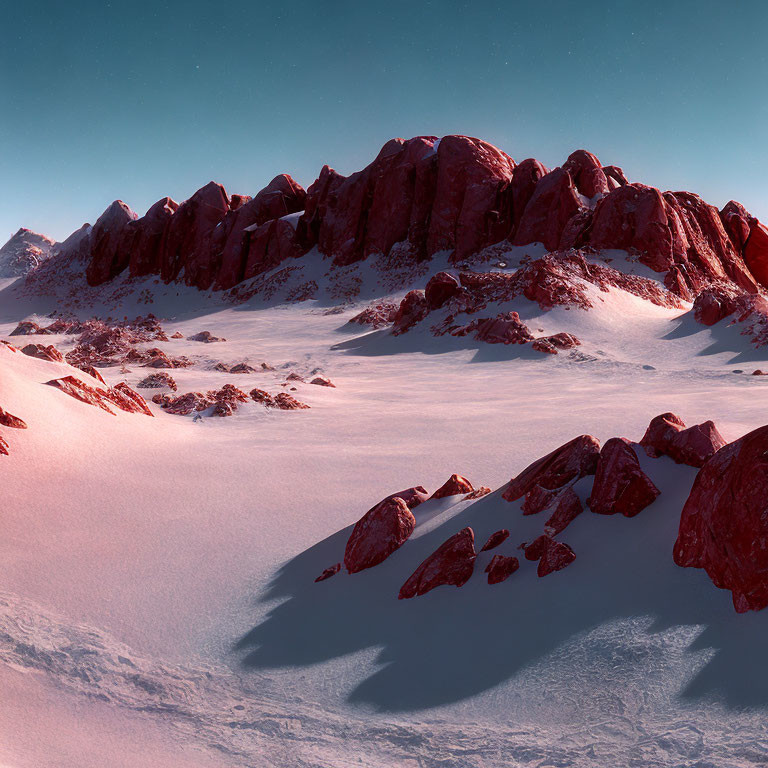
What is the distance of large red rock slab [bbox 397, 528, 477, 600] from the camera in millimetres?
4668

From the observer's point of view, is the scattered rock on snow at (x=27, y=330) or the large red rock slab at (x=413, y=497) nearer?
the large red rock slab at (x=413, y=497)

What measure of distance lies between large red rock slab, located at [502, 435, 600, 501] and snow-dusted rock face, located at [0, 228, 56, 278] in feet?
214

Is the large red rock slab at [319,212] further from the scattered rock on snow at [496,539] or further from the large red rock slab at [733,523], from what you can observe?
the large red rock slab at [733,523]

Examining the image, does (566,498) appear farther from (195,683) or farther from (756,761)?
(195,683)

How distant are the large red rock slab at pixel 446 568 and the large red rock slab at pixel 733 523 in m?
1.49

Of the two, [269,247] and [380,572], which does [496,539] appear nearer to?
[380,572]

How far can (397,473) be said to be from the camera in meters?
7.68

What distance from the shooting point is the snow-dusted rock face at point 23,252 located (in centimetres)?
6475

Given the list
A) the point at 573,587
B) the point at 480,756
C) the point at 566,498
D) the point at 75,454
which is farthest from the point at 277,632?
the point at 75,454

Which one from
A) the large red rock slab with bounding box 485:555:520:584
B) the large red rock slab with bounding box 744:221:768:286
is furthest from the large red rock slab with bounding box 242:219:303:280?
the large red rock slab with bounding box 485:555:520:584

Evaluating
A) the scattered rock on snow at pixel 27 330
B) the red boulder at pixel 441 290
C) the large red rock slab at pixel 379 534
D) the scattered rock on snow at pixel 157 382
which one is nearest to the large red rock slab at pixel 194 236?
the scattered rock on snow at pixel 27 330

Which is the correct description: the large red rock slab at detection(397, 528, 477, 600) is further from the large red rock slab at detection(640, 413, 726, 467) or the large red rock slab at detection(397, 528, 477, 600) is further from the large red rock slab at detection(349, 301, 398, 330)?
the large red rock slab at detection(349, 301, 398, 330)

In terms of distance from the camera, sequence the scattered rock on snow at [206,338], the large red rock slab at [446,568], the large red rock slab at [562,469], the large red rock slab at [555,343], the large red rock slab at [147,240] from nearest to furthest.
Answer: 1. the large red rock slab at [446,568]
2. the large red rock slab at [562,469]
3. the large red rock slab at [555,343]
4. the scattered rock on snow at [206,338]
5. the large red rock slab at [147,240]

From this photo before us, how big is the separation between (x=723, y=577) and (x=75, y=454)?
A: 7064mm
